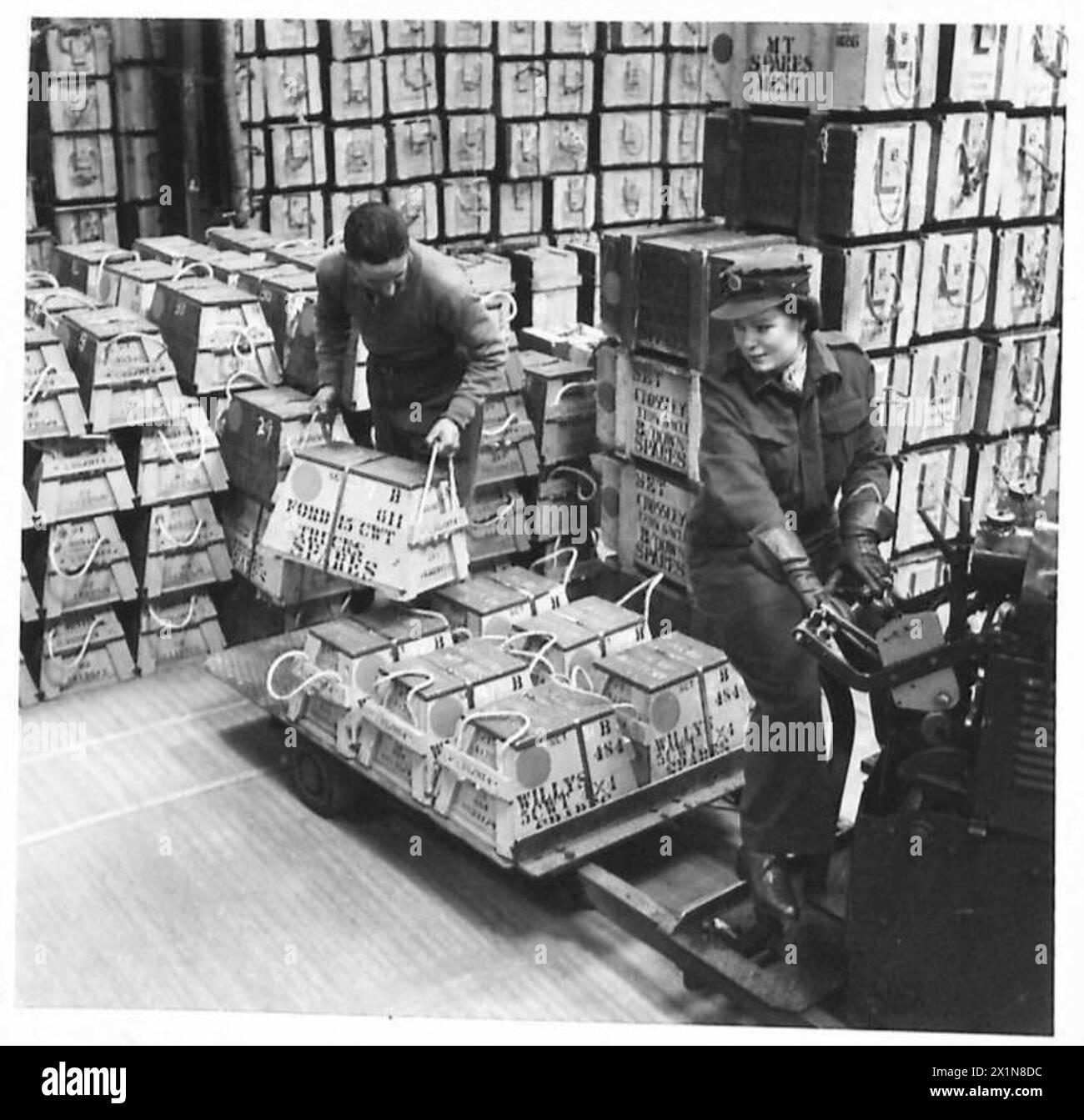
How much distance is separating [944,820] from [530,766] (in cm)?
146

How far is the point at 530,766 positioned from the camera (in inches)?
182

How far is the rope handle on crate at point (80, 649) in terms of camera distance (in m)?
6.21

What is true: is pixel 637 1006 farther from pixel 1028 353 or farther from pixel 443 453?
pixel 1028 353

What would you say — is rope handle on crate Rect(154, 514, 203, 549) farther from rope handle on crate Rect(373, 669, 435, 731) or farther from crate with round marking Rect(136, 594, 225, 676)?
rope handle on crate Rect(373, 669, 435, 731)

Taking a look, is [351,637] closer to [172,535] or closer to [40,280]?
[172,535]

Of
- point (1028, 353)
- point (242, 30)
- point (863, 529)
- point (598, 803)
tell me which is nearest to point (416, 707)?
point (598, 803)

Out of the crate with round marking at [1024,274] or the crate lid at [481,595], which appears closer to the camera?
the crate lid at [481,595]

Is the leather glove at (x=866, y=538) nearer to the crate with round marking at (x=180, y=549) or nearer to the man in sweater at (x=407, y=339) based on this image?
the man in sweater at (x=407, y=339)

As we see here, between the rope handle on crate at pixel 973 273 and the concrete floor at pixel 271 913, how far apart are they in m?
3.20

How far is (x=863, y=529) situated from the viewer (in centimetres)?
415

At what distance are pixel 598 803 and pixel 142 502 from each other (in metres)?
2.62

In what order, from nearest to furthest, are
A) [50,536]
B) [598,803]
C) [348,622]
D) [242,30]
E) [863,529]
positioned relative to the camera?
[863,529], [598,803], [348,622], [50,536], [242,30]

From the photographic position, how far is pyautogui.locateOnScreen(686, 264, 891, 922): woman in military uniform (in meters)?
4.00

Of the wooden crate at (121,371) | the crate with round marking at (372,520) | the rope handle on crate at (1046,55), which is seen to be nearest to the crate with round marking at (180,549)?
the wooden crate at (121,371)
